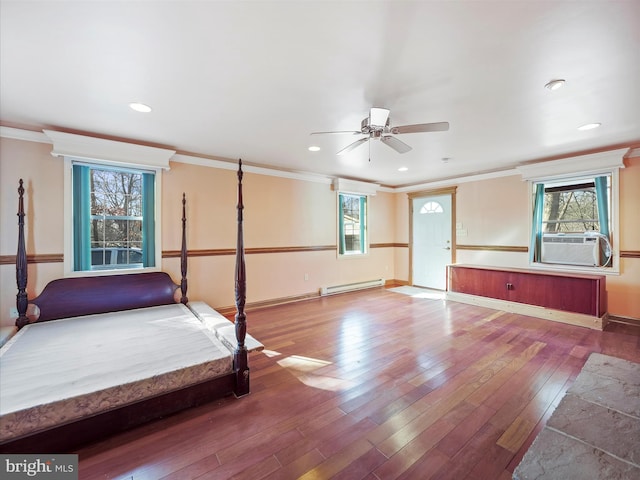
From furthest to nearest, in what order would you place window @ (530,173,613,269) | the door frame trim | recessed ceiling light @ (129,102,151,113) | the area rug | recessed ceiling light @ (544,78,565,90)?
the door frame trim, window @ (530,173,613,269), recessed ceiling light @ (129,102,151,113), recessed ceiling light @ (544,78,565,90), the area rug

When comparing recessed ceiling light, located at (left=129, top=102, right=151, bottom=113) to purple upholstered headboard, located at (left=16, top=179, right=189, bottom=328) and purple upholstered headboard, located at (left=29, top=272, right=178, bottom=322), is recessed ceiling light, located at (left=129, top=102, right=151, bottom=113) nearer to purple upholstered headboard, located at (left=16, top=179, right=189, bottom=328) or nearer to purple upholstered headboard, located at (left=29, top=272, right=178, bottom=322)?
purple upholstered headboard, located at (left=16, top=179, right=189, bottom=328)

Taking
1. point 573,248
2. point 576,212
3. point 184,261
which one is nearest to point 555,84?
point 576,212

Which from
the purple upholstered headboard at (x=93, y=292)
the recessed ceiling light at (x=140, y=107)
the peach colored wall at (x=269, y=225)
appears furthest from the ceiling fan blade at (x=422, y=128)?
the purple upholstered headboard at (x=93, y=292)

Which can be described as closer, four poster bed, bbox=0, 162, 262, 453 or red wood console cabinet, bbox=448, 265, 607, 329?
four poster bed, bbox=0, 162, 262, 453

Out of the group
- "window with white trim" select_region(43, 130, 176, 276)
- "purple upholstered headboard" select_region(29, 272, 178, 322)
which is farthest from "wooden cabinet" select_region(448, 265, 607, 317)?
"window with white trim" select_region(43, 130, 176, 276)

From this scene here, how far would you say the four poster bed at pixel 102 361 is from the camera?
1.52m

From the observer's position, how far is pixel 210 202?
4.03 meters

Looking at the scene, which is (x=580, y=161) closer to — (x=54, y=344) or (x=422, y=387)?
(x=422, y=387)

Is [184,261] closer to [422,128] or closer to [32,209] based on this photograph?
[32,209]

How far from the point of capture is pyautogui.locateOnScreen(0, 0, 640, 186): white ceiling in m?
1.46

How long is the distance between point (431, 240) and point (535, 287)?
213 centimetres

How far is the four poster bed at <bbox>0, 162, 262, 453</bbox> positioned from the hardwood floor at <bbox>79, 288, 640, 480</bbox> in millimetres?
136

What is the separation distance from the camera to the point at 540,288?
3988 millimetres

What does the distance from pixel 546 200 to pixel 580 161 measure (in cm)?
70
